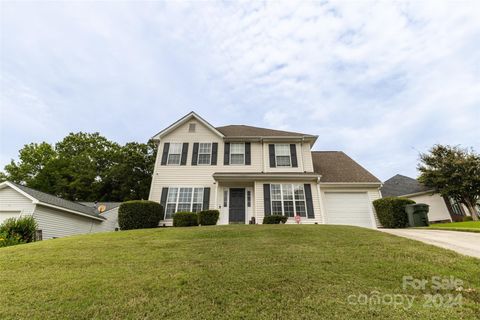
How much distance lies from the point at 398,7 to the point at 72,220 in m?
21.5

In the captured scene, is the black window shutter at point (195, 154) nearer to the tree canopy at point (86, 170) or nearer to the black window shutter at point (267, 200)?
the black window shutter at point (267, 200)

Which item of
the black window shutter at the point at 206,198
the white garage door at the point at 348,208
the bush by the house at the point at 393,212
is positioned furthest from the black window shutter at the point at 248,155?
the bush by the house at the point at 393,212

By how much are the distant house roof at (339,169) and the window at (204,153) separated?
738 centimetres

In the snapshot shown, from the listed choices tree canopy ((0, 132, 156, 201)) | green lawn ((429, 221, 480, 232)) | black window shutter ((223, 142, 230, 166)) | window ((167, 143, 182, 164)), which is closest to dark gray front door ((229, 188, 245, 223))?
black window shutter ((223, 142, 230, 166))

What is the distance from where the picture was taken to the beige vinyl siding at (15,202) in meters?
11.2

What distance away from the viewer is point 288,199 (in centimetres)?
1212

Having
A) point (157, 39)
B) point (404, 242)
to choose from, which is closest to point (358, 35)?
point (404, 242)

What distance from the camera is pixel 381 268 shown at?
13.1ft

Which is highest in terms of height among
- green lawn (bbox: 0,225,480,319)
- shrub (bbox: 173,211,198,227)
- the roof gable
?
the roof gable

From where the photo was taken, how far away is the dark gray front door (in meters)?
12.2

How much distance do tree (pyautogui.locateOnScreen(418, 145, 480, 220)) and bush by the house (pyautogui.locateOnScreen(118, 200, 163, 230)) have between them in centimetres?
1985

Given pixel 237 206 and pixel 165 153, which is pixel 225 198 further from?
pixel 165 153

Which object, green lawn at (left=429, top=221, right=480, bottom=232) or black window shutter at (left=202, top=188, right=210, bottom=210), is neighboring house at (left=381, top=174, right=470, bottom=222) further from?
black window shutter at (left=202, top=188, right=210, bottom=210)

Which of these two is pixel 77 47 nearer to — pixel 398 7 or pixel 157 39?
pixel 157 39
